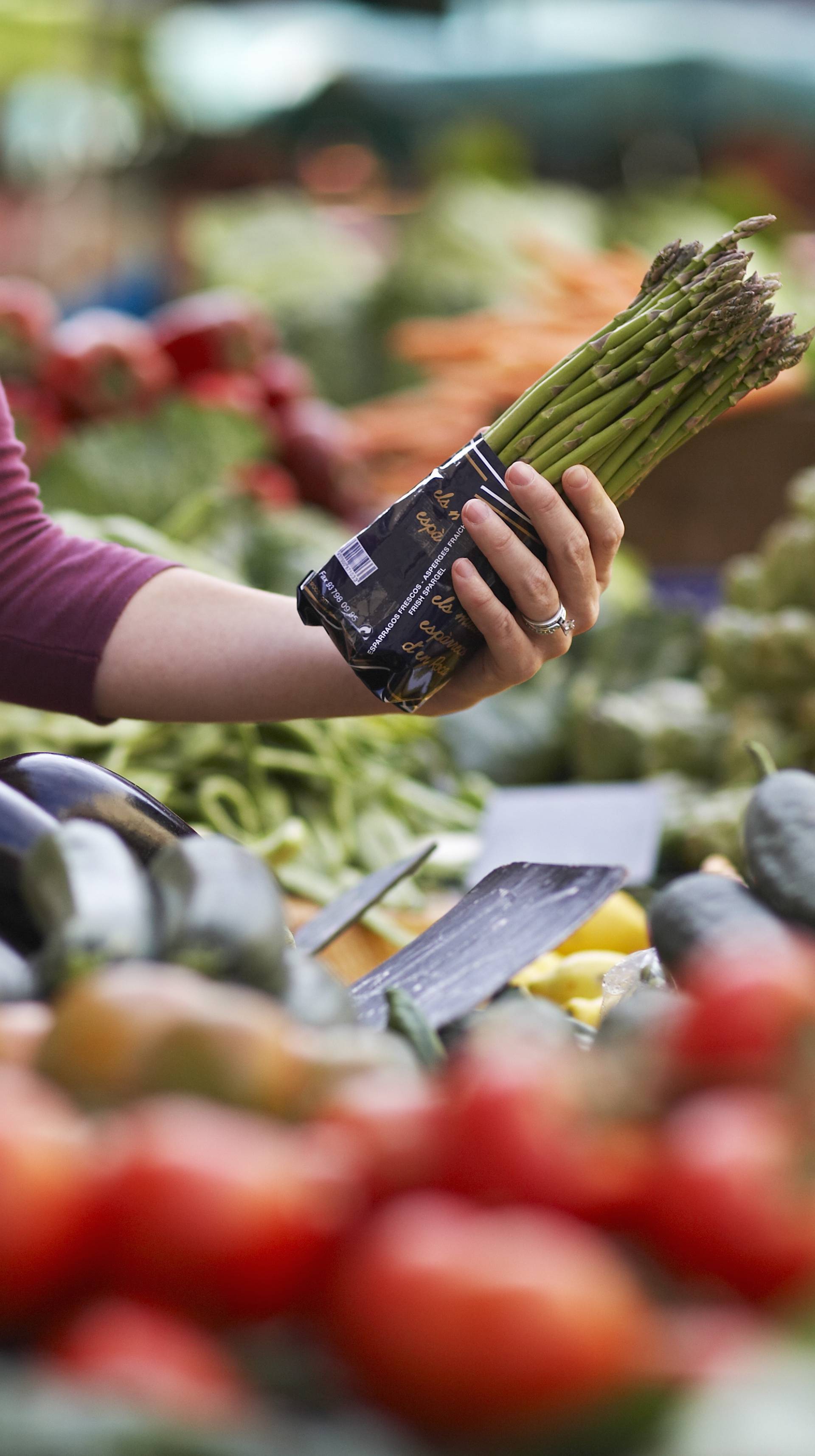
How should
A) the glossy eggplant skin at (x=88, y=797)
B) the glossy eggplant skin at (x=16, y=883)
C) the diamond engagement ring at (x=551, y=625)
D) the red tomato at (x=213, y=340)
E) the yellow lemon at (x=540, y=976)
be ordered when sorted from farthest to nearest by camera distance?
1. the red tomato at (x=213, y=340)
2. the yellow lemon at (x=540, y=976)
3. the diamond engagement ring at (x=551, y=625)
4. the glossy eggplant skin at (x=88, y=797)
5. the glossy eggplant skin at (x=16, y=883)

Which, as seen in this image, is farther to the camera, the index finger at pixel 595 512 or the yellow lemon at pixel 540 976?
the yellow lemon at pixel 540 976

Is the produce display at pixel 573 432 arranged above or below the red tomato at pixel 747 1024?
above

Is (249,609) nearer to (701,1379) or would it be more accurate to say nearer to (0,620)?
(0,620)

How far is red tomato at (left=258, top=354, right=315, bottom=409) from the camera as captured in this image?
426 cm

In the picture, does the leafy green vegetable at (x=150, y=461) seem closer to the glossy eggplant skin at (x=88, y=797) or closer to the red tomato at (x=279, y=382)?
the red tomato at (x=279, y=382)

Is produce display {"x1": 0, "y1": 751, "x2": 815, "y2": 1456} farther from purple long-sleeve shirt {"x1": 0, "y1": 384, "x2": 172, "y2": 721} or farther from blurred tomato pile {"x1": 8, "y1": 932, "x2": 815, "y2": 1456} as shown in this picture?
purple long-sleeve shirt {"x1": 0, "y1": 384, "x2": 172, "y2": 721}

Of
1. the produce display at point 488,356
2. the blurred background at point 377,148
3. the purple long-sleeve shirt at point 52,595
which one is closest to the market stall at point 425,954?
the produce display at point 488,356

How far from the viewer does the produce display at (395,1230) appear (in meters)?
0.58

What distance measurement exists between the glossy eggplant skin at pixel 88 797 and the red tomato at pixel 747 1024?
23.9 inches

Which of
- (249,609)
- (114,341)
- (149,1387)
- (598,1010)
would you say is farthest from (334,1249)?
(114,341)

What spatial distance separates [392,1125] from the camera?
2.40 feet

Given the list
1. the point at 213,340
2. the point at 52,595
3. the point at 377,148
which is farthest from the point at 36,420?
the point at 377,148

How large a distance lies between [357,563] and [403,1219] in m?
1.03

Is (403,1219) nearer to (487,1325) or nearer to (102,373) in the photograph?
(487,1325)
